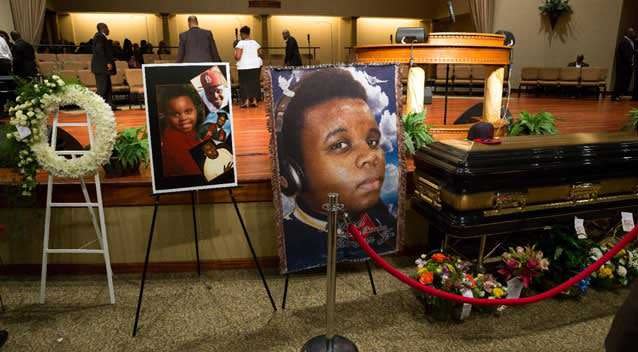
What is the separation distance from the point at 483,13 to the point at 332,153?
36.1 ft

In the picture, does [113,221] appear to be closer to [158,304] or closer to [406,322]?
[158,304]

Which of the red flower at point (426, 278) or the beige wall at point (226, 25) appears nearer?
the red flower at point (426, 278)

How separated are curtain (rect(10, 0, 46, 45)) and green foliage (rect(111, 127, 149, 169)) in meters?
9.47

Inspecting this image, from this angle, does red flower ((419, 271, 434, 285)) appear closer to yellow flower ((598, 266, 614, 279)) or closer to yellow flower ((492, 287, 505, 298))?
yellow flower ((492, 287, 505, 298))

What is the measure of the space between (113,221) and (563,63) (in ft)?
38.3

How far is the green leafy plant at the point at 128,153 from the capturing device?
9.32 feet

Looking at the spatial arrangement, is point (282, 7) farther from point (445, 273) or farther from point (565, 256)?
point (445, 273)

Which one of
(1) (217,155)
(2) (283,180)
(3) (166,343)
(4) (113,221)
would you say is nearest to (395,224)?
(2) (283,180)

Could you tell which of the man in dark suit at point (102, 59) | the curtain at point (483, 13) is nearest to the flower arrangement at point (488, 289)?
the man in dark suit at point (102, 59)

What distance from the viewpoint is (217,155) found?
2285 mm

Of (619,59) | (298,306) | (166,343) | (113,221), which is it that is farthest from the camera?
(619,59)

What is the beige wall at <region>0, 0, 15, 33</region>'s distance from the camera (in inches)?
380

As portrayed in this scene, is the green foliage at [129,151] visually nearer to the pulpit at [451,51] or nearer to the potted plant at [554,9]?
the pulpit at [451,51]

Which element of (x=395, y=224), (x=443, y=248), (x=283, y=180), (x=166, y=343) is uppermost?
(x=283, y=180)
